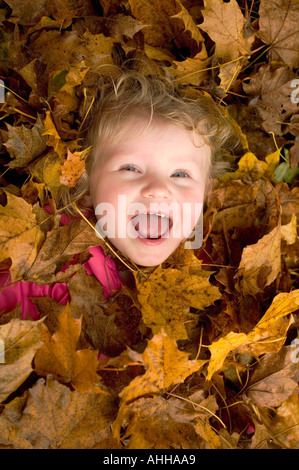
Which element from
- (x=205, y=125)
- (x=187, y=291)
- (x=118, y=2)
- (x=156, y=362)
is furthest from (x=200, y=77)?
(x=156, y=362)

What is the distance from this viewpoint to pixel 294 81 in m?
1.44

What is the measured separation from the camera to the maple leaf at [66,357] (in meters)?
1.02

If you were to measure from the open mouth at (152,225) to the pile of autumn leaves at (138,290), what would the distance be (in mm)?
119

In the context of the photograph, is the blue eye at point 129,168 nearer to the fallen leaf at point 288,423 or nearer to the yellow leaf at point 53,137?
the yellow leaf at point 53,137

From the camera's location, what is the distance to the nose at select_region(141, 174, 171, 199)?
1216 mm

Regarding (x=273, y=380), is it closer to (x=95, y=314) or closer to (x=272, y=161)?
(x=95, y=314)

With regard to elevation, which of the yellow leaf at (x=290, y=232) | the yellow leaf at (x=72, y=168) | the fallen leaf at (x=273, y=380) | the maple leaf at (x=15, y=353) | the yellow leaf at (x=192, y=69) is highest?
the yellow leaf at (x=192, y=69)

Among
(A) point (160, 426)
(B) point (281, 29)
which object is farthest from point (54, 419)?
(B) point (281, 29)

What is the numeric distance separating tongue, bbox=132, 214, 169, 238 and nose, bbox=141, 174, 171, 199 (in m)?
0.12

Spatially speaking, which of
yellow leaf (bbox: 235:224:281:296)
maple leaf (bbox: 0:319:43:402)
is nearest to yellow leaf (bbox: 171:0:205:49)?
yellow leaf (bbox: 235:224:281:296)

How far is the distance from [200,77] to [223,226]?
51 centimetres

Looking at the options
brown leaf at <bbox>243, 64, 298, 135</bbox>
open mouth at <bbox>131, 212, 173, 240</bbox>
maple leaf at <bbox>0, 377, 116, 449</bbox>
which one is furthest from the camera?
brown leaf at <bbox>243, 64, 298, 135</bbox>

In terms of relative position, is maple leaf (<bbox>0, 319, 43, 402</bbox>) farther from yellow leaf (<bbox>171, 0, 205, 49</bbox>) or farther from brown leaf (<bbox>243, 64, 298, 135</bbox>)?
brown leaf (<bbox>243, 64, 298, 135</bbox>)

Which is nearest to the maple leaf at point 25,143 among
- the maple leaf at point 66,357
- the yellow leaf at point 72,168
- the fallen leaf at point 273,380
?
the yellow leaf at point 72,168
